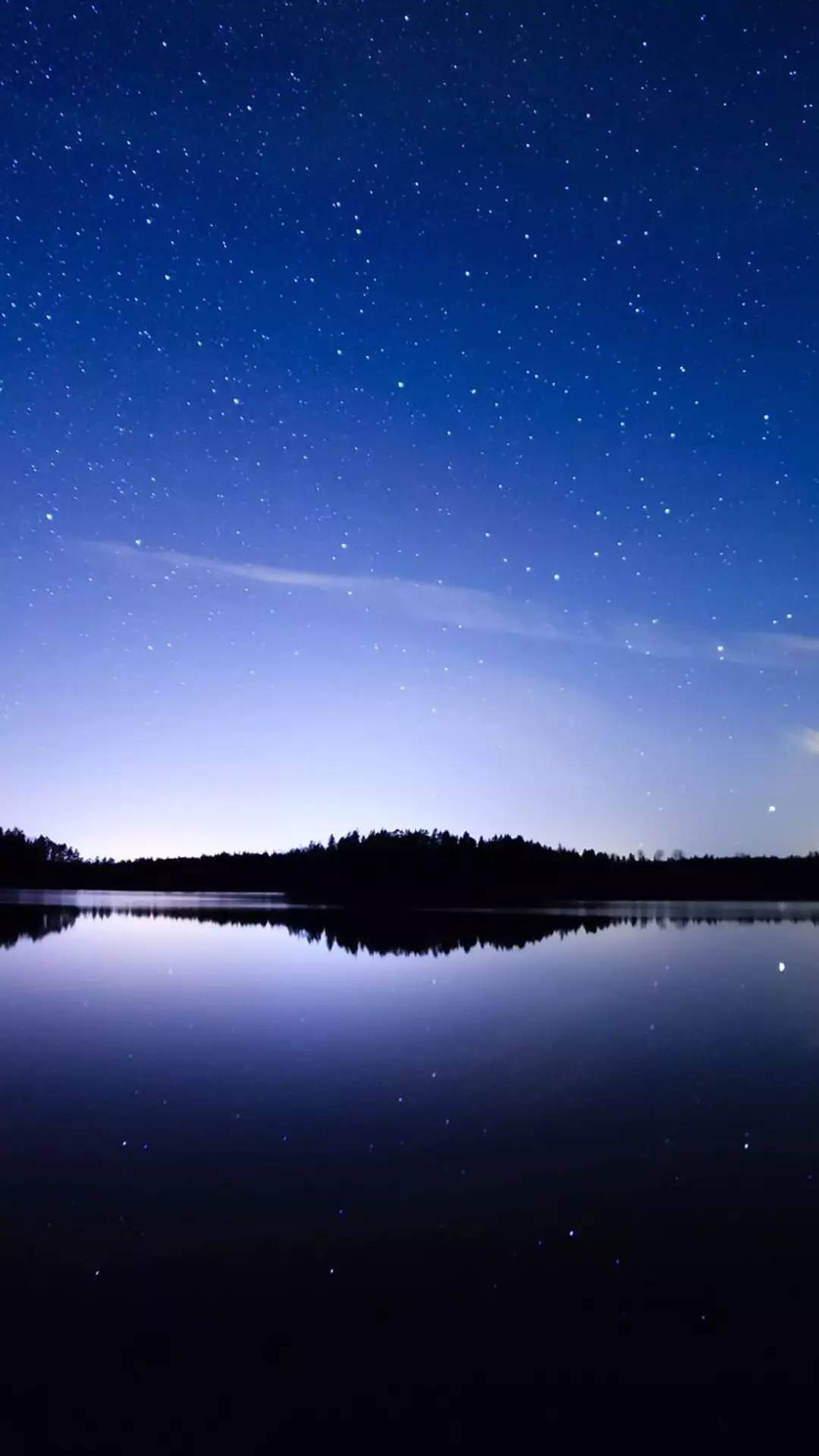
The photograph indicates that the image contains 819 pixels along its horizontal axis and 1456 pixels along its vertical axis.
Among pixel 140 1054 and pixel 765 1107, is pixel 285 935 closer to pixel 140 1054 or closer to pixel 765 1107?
pixel 140 1054

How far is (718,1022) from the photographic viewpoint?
10.9 meters

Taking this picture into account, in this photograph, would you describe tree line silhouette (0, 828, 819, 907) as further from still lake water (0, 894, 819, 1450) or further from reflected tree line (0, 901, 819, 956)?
still lake water (0, 894, 819, 1450)

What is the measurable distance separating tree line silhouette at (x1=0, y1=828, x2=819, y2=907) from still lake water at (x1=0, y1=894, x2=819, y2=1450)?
65.7 m

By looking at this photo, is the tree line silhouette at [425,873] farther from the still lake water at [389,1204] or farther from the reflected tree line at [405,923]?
the still lake water at [389,1204]

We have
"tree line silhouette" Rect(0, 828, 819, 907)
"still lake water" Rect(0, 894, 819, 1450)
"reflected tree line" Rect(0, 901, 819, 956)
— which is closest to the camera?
"still lake water" Rect(0, 894, 819, 1450)

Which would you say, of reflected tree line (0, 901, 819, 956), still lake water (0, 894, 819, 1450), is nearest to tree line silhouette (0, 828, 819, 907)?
reflected tree line (0, 901, 819, 956)

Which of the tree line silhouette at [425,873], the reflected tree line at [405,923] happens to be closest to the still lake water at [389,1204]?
the reflected tree line at [405,923]

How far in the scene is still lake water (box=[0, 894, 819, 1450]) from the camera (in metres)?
3.34

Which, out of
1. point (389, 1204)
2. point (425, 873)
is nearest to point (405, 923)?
point (389, 1204)

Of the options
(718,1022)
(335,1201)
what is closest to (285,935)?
(718,1022)

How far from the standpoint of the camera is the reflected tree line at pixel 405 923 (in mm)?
21812

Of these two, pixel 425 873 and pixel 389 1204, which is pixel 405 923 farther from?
pixel 425 873

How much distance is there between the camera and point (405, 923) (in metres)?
31.8

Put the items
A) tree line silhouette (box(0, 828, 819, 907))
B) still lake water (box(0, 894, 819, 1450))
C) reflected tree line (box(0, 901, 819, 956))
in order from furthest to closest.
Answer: tree line silhouette (box(0, 828, 819, 907)) < reflected tree line (box(0, 901, 819, 956)) < still lake water (box(0, 894, 819, 1450))
